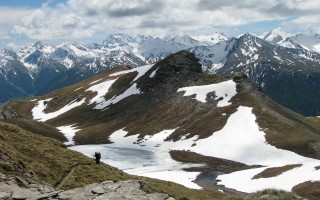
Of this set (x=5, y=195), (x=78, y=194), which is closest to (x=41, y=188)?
(x=78, y=194)

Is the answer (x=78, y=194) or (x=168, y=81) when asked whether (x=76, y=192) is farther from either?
(x=168, y=81)

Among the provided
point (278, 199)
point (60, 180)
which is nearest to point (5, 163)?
point (60, 180)

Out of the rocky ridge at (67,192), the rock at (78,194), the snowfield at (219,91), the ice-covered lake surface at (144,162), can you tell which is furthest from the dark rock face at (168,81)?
the rock at (78,194)

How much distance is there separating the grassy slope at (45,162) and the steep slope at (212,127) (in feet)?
143

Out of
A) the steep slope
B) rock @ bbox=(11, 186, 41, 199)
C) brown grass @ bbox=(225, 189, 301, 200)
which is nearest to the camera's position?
rock @ bbox=(11, 186, 41, 199)

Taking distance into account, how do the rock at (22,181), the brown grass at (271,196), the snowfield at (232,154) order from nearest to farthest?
the rock at (22,181) → the brown grass at (271,196) → the snowfield at (232,154)

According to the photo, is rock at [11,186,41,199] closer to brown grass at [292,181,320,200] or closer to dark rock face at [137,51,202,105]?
brown grass at [292,181,320,200]

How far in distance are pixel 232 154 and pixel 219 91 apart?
49.0 metres

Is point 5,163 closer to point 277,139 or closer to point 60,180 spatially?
point 60,180

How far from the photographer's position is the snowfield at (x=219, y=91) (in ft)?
507

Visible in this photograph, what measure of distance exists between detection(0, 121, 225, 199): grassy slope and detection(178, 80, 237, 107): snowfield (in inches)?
4270

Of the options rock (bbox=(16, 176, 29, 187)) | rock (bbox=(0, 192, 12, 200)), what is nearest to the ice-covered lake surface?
rock (bbox=(16, 176, 29, 187))

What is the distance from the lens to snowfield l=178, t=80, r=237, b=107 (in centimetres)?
15444

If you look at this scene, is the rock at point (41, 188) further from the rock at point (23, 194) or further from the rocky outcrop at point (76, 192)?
the rock at point (23, 194)
